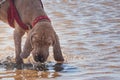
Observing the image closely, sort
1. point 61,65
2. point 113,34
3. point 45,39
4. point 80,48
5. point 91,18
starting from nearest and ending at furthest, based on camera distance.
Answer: point 45,39 < point 61,65 < point 80,48 < point 113,34 < point 91,18

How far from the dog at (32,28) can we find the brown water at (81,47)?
29 cm

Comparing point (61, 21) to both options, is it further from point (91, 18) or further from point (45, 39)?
point (45, 39)

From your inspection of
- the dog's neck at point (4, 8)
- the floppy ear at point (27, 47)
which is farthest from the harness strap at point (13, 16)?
the floppy ear at point (27, 47)

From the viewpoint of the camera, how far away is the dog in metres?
5.97

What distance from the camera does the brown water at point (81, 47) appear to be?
6355 mm

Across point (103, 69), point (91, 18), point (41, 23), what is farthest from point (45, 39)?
point (91, 18)

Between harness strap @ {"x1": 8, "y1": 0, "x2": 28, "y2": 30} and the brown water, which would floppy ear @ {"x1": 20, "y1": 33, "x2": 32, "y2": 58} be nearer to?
the brown water

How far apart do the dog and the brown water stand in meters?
0.29

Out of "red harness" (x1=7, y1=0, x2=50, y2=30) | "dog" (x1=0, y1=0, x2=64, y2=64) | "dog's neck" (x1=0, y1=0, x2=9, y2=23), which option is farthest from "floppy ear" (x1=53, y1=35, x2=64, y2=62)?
"dog's neck" (x1=0, y1=0, x2=9, y2=23)

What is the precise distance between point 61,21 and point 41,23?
4.04 m

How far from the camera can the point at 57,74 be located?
6.39m

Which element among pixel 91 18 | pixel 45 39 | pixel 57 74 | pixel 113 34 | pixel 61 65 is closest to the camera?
pixel 45 39

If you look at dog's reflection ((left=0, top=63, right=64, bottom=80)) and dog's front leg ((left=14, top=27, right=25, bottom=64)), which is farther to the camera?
dog's front leg ((left=14, top=27, right=25, bottom=64))

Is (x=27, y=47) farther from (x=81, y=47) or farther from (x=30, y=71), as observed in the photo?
(x=81, y=47)
